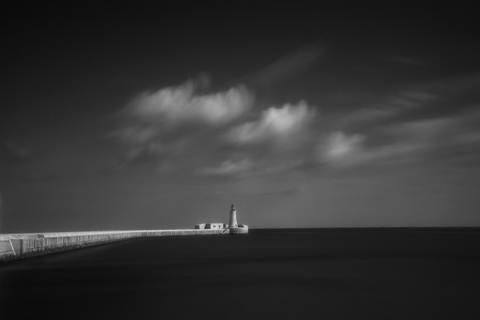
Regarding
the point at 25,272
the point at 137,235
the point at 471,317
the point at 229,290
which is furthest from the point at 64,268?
the point at 137,235

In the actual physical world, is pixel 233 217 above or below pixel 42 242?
above

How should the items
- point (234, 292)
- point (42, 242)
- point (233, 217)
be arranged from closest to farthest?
point (234, 292)
point (42, 242)
point (233, 217)

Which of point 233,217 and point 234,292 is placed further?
point 233,217

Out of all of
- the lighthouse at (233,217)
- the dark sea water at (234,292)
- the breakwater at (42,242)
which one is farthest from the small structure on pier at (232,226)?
the dark sea water at (234,292)

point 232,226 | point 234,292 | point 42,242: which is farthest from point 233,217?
point 234,292

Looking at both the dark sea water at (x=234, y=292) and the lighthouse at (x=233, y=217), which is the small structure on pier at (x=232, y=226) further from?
the dark sea water at (x=234, y=292)

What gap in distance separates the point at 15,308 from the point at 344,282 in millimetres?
17586

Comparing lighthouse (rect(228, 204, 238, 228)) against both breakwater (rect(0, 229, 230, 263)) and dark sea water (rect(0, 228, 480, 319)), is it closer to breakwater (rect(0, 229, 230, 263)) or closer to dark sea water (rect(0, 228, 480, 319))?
breakwater (rect(0, 229, 230, 263))

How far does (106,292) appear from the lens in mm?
24281

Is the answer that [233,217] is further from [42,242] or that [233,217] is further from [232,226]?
[42,242]

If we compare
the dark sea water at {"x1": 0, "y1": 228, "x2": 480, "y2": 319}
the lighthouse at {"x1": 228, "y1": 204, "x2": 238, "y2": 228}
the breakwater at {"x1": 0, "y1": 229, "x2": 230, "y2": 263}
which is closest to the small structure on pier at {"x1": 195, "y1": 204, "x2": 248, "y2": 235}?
the lighthouse at {"x1": 228, "y1": 204, "x2": 238, "y2": 228}

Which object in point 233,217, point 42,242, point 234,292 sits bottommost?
point 234,292

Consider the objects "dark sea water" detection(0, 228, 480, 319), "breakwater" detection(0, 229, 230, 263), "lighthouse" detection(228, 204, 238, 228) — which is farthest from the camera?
"lighthouse" detection(228, 204, 238, 228)

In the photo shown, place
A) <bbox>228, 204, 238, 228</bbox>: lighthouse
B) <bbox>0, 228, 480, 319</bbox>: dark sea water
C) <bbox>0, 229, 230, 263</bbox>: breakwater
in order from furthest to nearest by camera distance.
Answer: <bbox>228, 204, 238, 228</bbox>: lighthouse, <bbox>0, 229, 230, 263</bbox>: breakwater, <bbox>0, 228, 480, 319</bbox>: dark sea water
